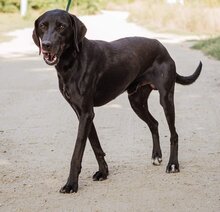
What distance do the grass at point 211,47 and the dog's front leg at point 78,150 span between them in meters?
10.2

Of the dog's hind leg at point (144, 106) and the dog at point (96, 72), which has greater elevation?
the dog at point (96, 72)

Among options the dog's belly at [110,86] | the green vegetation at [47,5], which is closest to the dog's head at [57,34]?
the dog's belly at [110,86]

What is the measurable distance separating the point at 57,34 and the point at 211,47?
12.1 meters

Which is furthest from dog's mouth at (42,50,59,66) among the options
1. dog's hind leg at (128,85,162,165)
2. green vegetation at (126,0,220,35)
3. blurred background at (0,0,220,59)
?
green vegetation at (126,0,220,35)

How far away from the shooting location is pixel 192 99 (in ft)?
31.6

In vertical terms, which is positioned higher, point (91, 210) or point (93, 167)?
→ point (91, 210)

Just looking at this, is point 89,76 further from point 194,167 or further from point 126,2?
point 126,2

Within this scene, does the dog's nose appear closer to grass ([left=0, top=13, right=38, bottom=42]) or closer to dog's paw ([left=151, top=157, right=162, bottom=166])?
dog's paw ([left=151, top=157, right=162, bottom=166])

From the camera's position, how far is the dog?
4.91 m

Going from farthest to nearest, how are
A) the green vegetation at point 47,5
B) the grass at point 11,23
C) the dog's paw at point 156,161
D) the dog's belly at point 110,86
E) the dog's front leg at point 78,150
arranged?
1. the green vegetation at point 47,5
2. the grass at point 11,23
3. the dog's paw at point 156,161
4. the dog's belly at point 110,86
5. the dog's front leg at point 78,150

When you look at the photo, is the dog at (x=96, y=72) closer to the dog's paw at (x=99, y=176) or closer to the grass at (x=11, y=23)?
the dog's paw at (x=99, y=176)

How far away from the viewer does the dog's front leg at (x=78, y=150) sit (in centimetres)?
Answer: 509

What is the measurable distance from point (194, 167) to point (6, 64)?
9642 millimetres

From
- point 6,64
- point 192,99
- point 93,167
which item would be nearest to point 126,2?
point 6,64
